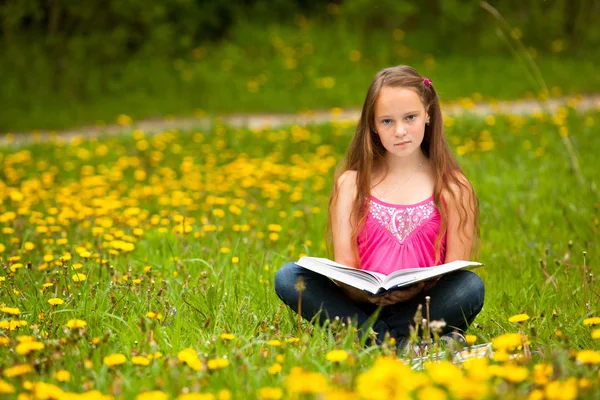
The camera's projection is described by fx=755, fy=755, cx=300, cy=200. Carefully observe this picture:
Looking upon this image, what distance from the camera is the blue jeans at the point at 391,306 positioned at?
2359 mm

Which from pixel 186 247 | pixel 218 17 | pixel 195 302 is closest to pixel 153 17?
pixel 218 17

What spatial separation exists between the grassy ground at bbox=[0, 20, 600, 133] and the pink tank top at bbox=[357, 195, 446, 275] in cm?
598

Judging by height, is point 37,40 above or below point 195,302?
above

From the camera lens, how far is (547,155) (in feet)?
17.7

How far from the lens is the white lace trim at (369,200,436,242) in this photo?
2.54m

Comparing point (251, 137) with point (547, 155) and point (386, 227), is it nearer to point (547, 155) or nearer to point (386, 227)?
point (547, 155)

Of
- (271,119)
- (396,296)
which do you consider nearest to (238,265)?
(396,296)

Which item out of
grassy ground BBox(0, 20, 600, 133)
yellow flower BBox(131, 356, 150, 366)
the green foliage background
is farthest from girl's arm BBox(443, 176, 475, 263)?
the green foliage background

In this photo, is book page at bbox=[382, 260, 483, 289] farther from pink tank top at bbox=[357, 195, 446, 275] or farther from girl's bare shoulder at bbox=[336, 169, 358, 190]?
girl's bare shoulder at bbox=[336, 169, 358, 190]

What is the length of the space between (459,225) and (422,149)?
34cm

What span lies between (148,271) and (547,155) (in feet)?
11.6

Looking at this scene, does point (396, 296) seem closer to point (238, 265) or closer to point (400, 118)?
point (400, 118)

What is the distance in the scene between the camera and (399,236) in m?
2.53

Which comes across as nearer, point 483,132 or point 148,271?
point 148,271
